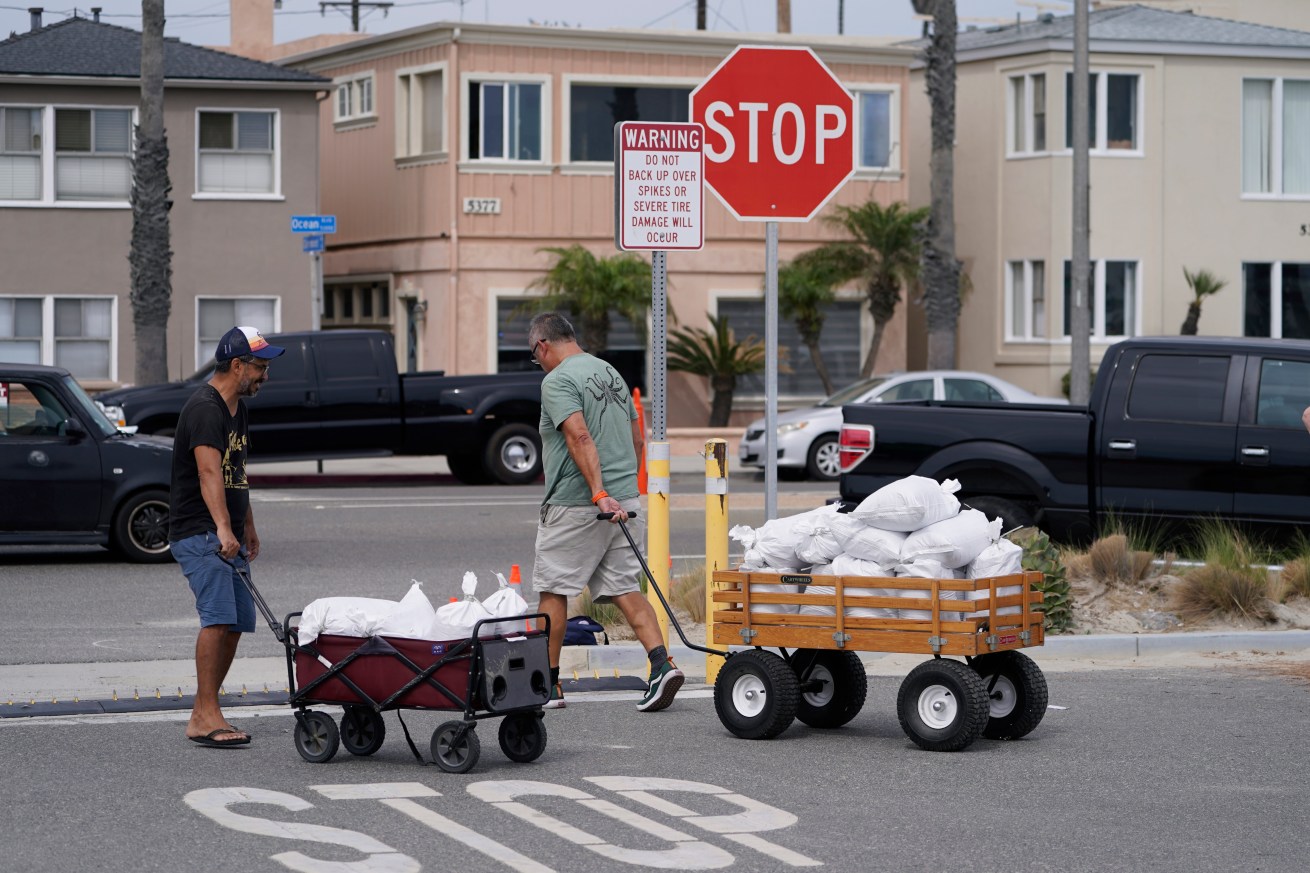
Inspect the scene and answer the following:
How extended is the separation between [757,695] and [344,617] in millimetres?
1940

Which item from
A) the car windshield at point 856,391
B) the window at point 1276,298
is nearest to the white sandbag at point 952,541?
the car windshield at point 856,391

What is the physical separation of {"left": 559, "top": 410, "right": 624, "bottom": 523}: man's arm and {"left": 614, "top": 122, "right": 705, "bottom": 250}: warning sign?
164 cm

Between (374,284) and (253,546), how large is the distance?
90.7ft

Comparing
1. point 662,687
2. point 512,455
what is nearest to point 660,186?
point 662,687

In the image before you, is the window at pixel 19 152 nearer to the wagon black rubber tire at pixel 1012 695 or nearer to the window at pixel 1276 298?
the window at pixel 1276 298

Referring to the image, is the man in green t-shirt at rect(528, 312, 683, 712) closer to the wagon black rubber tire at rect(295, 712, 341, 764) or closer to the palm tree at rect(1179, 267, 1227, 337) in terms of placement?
the wagon black rubber tire at rect(295, 712, 341, 764)

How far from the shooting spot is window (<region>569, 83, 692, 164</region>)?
3450 centimetres

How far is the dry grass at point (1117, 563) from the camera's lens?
12234mm

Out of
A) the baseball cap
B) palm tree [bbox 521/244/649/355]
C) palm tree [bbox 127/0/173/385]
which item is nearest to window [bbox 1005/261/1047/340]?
palm tree [bbox 521/244/649/355]

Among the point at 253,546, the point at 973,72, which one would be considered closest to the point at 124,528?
the point at 253,546

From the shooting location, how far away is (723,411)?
112 ft

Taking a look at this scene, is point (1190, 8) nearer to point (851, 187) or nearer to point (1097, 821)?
point (851, 187)

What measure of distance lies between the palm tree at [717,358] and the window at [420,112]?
537 centimetres

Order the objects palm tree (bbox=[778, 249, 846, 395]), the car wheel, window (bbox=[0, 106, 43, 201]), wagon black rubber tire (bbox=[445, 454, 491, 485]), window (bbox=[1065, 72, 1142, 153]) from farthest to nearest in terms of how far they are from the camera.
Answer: window (bbox=[1065, 72, 1142, 153]) < palm tree (bbox=[778, 249, 846, 395]) < window (bbox=[0, 106, 43, 201]) < the car wheel < wagon black rubber tire (bbox=[445, 454, 491, 485])
